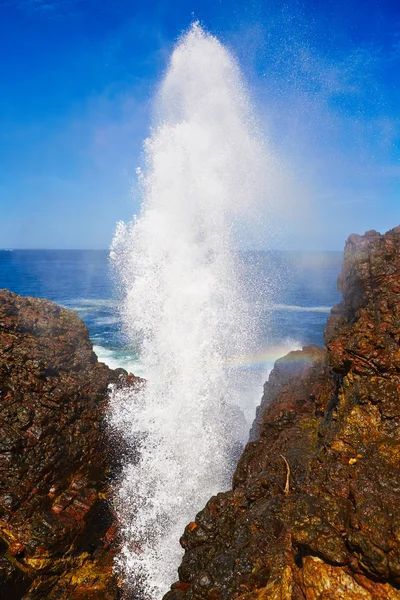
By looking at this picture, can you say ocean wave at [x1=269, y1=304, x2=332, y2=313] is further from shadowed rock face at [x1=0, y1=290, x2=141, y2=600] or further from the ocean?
shadowed rock face at [x1=0, y1=290, x2=141, y2=600]

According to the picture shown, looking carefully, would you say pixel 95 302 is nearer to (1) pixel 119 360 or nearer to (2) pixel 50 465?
(1) pixel 119 360

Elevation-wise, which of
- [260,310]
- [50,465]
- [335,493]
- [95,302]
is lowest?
[260,310]

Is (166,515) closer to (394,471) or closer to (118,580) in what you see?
(118,580)

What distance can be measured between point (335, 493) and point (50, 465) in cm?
1025

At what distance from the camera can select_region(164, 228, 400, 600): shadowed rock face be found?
238 inches

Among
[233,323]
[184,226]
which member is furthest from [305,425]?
[233,323]

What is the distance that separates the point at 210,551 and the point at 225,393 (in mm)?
14533

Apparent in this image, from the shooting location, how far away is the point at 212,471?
651 inches

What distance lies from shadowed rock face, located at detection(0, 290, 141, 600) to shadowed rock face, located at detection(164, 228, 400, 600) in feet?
14.7

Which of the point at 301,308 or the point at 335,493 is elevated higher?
the point at 335,493

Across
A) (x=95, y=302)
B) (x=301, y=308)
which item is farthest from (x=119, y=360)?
(x=301, y=308)

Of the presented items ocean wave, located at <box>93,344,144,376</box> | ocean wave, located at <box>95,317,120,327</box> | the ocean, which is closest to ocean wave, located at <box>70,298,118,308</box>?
the ocean

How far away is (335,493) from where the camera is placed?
7133 mm

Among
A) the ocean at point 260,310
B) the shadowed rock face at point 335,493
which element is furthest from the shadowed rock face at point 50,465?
the ocean at point 260,310
